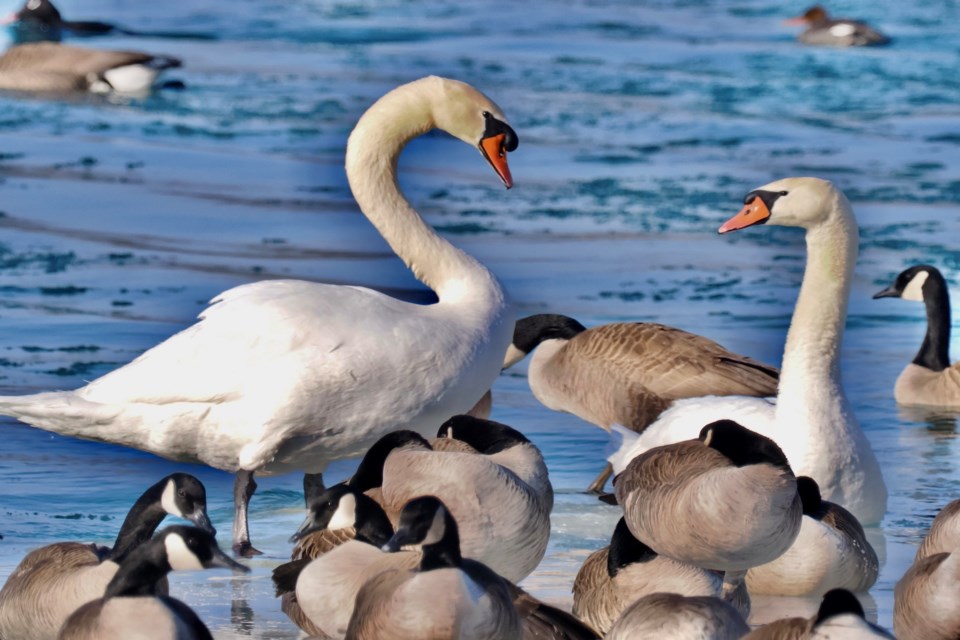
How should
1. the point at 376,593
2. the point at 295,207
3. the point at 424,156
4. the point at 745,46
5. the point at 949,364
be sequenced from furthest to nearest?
the point at 745,46, the point at 424,156, the point at 295,207, the point at 949,364, the point at 376,593

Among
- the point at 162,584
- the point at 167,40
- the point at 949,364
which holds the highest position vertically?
the point at 162,584

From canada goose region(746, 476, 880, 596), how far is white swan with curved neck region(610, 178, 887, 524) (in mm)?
721

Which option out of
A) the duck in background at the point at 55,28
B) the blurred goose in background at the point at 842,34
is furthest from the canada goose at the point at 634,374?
the duck in background at the point at 55,28

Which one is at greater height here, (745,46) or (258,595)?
(258,595)

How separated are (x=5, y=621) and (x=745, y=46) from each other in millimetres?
21472

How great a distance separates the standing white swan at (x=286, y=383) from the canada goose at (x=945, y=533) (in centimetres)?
204

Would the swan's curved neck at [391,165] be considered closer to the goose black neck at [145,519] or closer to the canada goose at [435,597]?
the goose black neck at [145,519]

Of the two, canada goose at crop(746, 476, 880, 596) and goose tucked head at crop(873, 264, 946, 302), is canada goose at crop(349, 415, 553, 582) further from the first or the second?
goose tucked head at crop(873, 264, 946, 302)

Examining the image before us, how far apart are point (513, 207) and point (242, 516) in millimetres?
8510

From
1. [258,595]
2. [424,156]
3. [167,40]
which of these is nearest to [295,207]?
[424,156]

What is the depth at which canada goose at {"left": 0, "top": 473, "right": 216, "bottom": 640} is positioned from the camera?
192 inches

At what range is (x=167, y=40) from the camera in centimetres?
2612

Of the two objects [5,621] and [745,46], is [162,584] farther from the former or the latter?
[745,46]

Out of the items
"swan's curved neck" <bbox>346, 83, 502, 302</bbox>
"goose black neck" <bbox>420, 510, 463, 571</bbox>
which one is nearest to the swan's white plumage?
"swan's curved neck" <bbox>346, 83, 502, 302</bbox>
